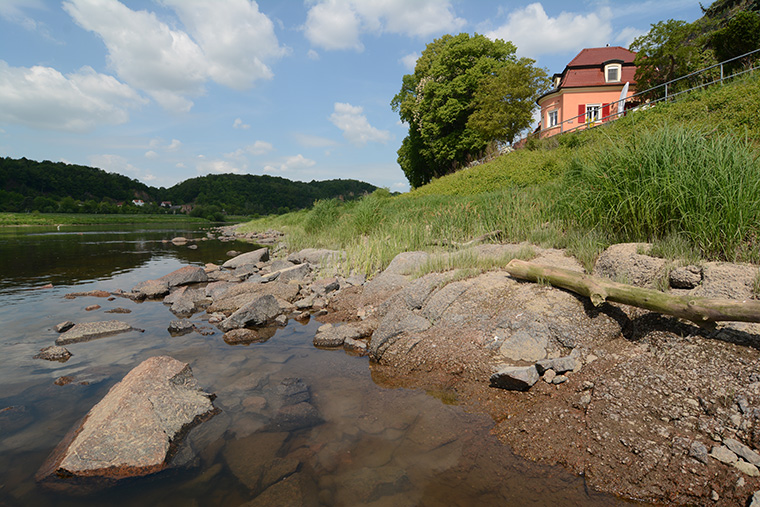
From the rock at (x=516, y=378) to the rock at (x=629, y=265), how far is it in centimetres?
187

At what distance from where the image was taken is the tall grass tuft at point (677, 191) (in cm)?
464

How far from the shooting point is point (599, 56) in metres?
38.3

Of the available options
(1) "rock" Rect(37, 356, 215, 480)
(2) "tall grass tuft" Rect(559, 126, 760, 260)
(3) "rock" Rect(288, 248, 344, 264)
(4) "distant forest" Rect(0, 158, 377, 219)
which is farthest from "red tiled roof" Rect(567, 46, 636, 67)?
(1) "rock" Rect(37, 356, 215, 480)

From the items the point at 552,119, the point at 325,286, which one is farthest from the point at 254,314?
the point at 552,119

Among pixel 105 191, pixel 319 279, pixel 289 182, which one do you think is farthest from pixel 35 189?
pixel 319 279

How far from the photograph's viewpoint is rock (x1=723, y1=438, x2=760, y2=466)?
2629 mm

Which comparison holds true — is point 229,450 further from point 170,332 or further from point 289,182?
point 289,182

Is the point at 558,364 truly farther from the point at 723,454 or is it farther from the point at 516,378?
the point at 723,454

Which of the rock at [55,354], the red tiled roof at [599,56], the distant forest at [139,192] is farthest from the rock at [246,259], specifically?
the distant forest at [139,192]

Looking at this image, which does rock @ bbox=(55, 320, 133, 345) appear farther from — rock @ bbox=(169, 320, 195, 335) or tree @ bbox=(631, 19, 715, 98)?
tree @ bbox=(631, 19, 715, 98)

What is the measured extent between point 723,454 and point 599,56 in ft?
151

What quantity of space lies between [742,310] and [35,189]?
10947cm

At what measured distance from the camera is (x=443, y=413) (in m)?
3.84

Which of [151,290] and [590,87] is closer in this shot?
[151,290]
